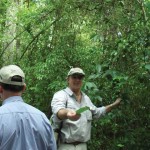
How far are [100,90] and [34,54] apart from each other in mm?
2625

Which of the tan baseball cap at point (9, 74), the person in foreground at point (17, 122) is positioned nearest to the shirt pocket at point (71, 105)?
the person in foreground at point (17, 122)

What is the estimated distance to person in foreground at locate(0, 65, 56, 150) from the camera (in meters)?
2.27

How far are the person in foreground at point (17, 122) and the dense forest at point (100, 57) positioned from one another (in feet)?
5.48

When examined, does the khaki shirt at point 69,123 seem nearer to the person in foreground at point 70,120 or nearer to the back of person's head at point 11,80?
the person in foreground at point 70,120

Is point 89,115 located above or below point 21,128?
below

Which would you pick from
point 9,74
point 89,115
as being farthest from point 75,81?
point 9,74

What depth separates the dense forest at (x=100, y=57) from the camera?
4371mm

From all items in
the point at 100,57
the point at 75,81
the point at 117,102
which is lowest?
the point at 117,102

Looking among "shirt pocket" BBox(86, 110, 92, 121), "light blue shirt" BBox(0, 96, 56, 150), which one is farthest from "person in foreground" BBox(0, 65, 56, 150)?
"shirt pocket" BBox(86, 110, 92, 121)

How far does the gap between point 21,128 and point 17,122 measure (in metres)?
0.05

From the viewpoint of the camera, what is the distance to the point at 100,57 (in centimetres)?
537

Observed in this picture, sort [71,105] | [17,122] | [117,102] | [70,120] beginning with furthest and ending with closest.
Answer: [117,102], [71,105], [70,120], [17,122]

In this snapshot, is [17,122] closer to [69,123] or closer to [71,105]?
[69,123]

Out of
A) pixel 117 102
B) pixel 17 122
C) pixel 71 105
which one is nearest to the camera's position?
pixel 17 122
